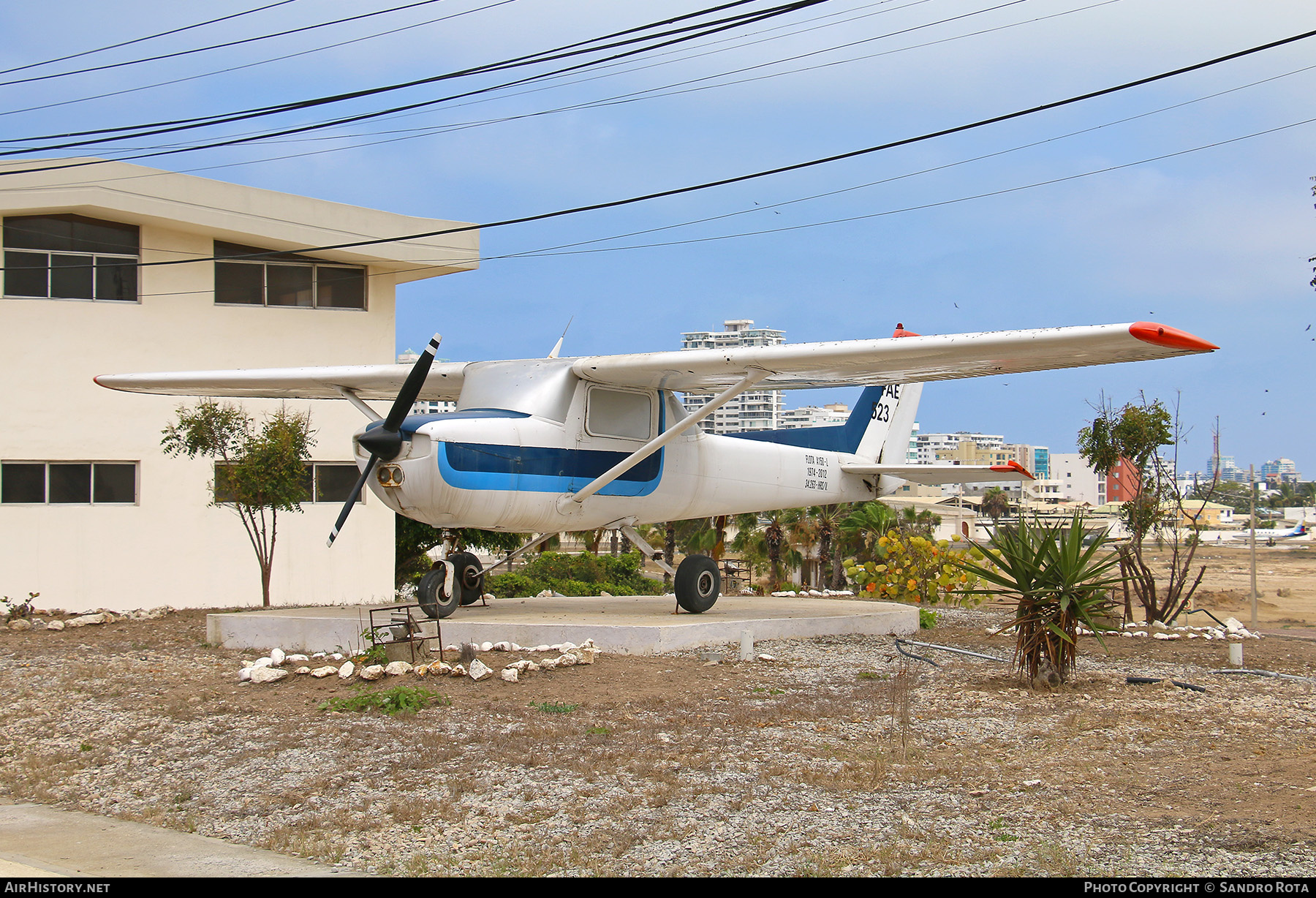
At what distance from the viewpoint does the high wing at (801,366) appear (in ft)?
33.6

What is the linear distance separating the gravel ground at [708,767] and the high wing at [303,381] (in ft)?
16.0

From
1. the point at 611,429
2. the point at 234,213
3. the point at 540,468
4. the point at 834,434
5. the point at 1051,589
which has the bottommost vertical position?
the point at 1051,589

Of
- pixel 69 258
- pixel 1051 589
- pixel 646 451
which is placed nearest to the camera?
pixel 1051 589

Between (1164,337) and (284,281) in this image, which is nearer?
(1164,337)

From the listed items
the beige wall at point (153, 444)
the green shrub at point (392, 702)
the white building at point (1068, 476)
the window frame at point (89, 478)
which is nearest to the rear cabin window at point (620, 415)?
the green shrub at point (392, 702)

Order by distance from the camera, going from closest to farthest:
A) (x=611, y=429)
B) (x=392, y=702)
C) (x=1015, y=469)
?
1. (x=392, y=702)
2. (x=611, y=429)
3. (x=1015, y=469)

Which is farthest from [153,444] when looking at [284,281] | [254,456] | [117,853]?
[117,853]

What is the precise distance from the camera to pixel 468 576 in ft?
46.4

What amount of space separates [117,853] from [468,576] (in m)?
8.81

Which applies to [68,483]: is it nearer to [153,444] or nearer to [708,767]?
[153,444]
